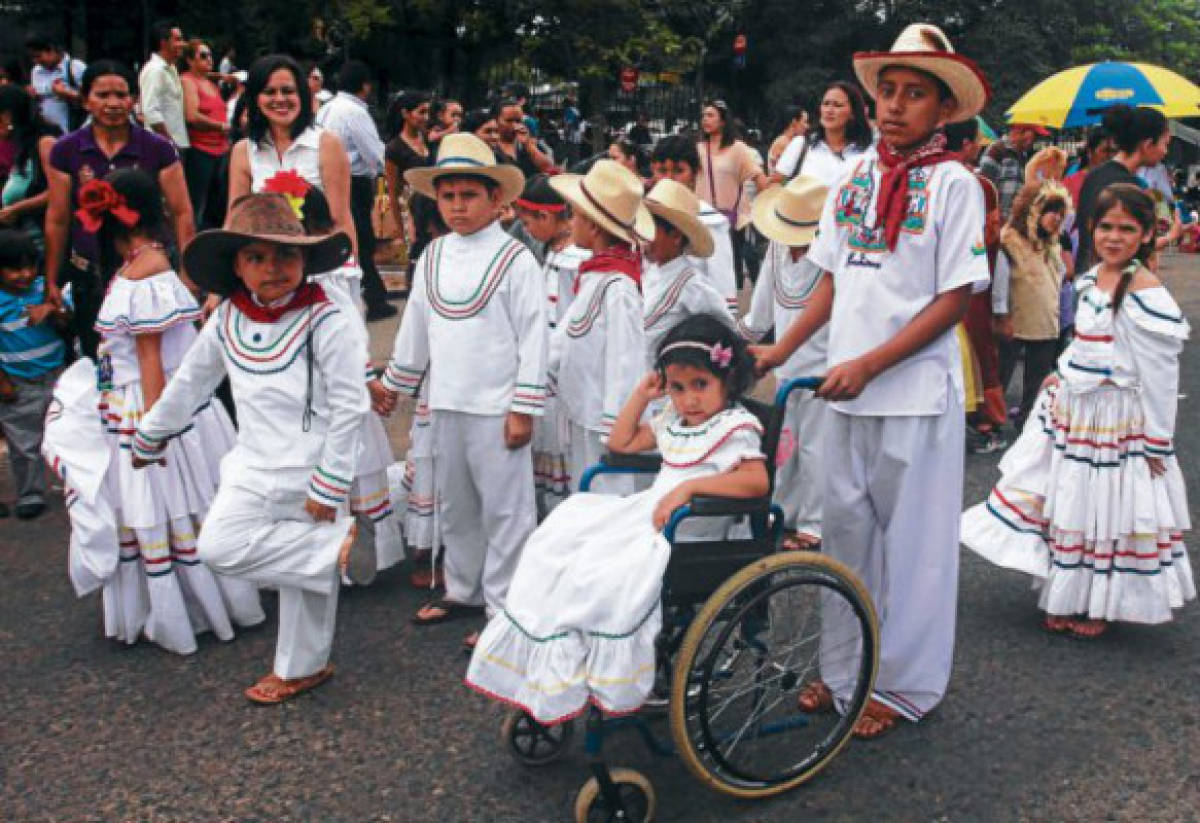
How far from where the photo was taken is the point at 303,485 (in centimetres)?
378

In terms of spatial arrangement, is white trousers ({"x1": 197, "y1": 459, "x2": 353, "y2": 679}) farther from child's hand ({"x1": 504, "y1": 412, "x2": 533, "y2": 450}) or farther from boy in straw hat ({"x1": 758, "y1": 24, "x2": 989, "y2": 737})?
boy in straw hat ({"x1": 758, "y1": 24, "x2": 989, "y2": 737})

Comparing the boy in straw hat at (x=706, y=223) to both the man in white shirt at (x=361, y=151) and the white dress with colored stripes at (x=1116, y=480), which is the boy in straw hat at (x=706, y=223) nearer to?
the white dress with colored stripes at (x=1116, y=480)

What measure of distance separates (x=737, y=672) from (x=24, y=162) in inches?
216

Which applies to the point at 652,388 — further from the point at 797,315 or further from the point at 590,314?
the point at 797,315

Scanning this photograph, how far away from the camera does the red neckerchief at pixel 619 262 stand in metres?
4.45

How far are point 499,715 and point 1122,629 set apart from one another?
7.96ft

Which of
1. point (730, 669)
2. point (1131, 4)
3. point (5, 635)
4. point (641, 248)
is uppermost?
point (1131, 4)

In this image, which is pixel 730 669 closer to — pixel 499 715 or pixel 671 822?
pixel 671 822

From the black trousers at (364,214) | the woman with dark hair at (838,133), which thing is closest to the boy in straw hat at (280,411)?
the woman with dark hair at (838,133)

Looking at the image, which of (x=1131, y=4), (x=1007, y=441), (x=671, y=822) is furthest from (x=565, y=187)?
(x=1131, y=4)

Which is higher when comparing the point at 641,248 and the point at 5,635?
the point at 641,248

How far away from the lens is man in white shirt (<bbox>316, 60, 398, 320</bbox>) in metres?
8.01

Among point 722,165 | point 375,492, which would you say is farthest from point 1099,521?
point 722,165

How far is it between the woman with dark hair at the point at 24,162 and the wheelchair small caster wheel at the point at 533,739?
483cm
